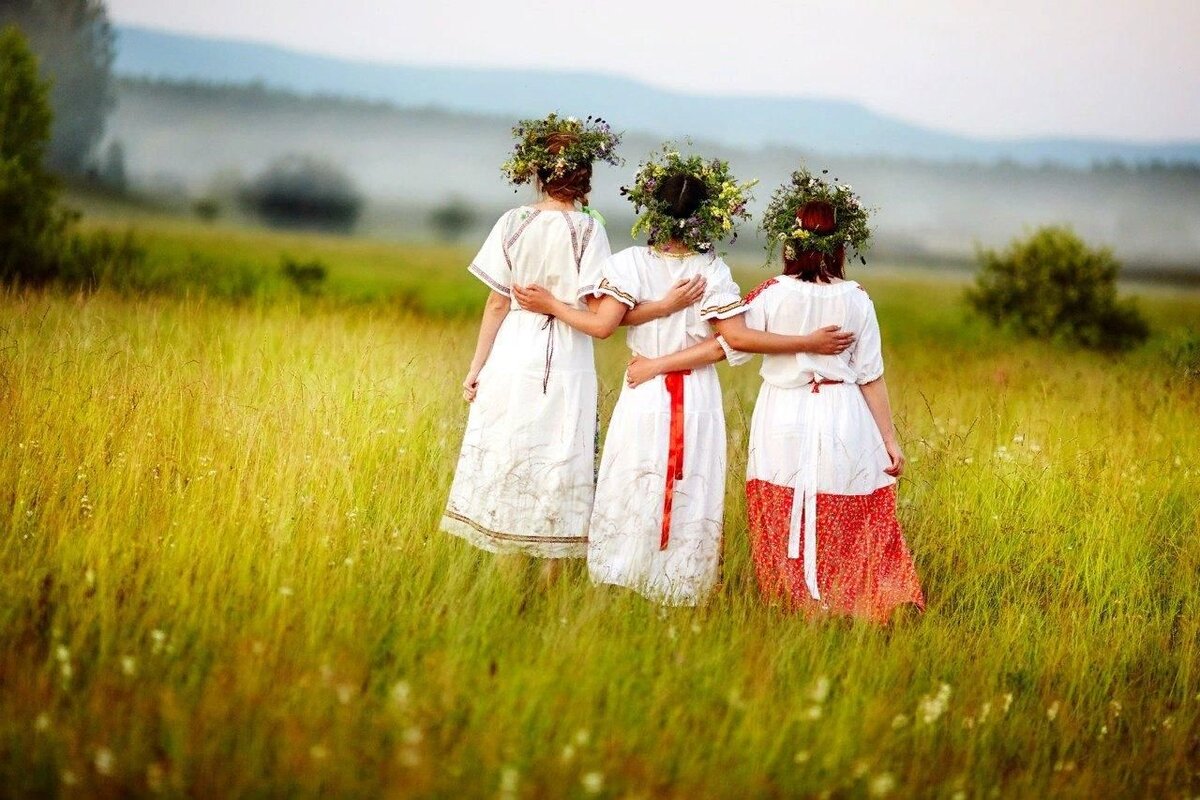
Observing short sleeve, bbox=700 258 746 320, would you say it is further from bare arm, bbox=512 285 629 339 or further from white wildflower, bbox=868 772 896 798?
white wildflower, bbox=868 772 896 798

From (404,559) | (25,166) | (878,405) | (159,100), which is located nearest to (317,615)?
(404,559)

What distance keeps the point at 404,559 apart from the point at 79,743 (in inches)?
60.8

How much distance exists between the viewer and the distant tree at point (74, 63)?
1880 cm

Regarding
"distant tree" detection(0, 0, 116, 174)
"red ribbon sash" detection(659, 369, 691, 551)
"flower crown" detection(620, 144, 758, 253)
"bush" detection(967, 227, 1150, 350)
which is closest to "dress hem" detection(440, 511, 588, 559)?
"red ribbon sash" detection(659, 369, 691, 551)

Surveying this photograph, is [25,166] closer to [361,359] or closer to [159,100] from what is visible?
[361,359]

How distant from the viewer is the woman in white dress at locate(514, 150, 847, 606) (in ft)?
14.4

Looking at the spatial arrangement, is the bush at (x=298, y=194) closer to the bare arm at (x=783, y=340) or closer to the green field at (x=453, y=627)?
the green field at (x=453, y=627)

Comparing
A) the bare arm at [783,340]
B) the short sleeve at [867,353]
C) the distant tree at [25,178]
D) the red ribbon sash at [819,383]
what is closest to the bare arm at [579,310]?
the bare arm at [783,340]

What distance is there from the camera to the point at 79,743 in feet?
9.79

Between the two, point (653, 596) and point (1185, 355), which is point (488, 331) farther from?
point (1185, 355)

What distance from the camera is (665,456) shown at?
14.6 ft

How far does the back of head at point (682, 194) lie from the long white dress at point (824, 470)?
420 millimetres

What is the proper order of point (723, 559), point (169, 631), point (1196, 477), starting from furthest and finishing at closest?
point (1196, 477)
point (723, 559)
point (169, 631)

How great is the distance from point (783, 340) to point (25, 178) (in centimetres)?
955
